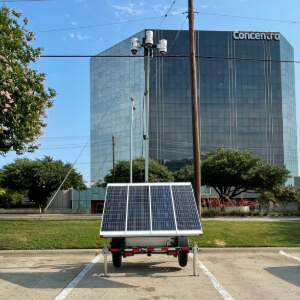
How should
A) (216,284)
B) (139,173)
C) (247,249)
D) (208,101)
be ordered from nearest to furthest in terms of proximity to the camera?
(216,284)
(247,249)
(139,173)
(208,101)

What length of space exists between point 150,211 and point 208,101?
8493 centimetres

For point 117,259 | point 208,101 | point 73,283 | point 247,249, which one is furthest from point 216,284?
point 208,101

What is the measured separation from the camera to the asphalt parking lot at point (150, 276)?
7.25m

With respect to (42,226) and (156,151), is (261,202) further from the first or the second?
(156,151)

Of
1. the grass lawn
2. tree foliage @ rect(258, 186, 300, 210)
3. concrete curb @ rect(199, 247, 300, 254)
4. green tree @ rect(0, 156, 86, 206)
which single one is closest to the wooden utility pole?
the grass lawn

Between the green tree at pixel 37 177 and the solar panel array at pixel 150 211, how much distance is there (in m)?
48.9

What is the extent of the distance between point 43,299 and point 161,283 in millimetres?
2517

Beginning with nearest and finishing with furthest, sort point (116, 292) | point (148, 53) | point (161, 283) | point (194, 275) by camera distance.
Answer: point (116, 292) < point (161, 283) < point (194, 275) < point (148, 53)

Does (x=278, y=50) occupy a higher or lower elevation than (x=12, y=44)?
higher

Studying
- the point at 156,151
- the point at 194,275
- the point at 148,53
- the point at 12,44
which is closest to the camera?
the point at 194,275

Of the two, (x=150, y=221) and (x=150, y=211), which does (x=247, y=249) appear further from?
(x=150, y=221)

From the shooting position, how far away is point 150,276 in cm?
884

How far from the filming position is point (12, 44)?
12016 millimetres

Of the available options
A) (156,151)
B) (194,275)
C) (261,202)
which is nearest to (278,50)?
(156,151)
